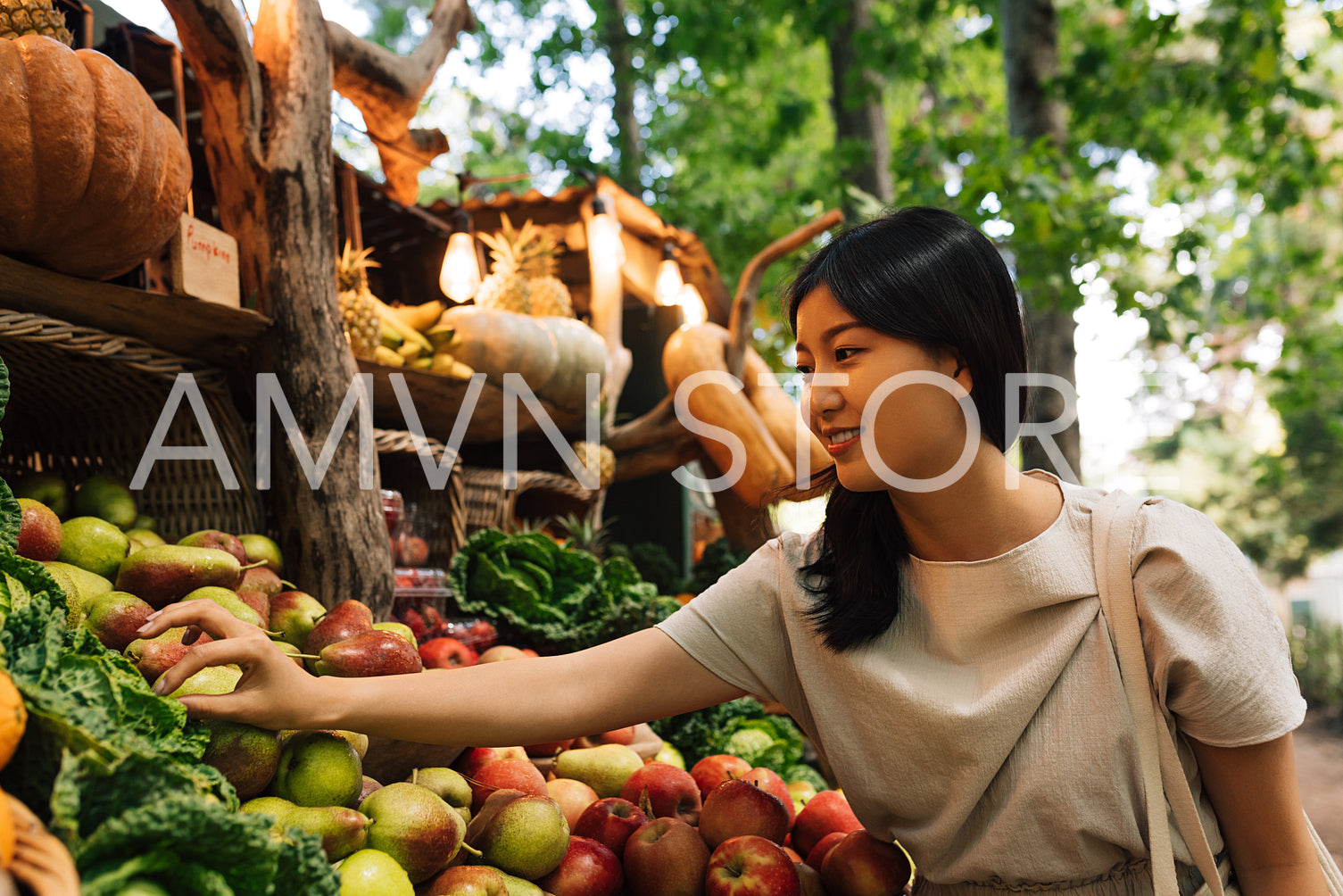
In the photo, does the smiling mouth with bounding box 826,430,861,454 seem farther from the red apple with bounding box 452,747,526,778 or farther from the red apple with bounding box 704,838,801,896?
the red apple with bounding box 452,747,526,778

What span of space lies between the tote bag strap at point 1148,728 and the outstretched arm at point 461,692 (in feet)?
2.60

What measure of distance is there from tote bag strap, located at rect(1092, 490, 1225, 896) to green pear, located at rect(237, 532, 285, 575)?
78.1 inches

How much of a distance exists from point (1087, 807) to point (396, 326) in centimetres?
281

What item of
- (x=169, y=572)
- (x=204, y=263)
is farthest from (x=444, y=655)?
(x=204, y=263)

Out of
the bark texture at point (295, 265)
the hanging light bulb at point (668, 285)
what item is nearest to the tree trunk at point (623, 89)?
the hanging light bulb at point (668, 285)

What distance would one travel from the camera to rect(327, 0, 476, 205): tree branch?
2750 millimetres

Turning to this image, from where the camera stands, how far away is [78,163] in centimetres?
178

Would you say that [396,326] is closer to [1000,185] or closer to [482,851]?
[482,851]

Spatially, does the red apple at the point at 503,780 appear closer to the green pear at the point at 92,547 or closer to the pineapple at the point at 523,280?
the green pear at the point at 92,547

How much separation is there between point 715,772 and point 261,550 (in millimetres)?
1376

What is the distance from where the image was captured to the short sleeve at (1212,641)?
144cm

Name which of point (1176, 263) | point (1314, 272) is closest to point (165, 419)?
point (1176, 263)

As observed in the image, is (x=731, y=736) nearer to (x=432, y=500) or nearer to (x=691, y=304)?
(x=432, y=500)

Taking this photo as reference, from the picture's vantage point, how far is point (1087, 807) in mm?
1533
